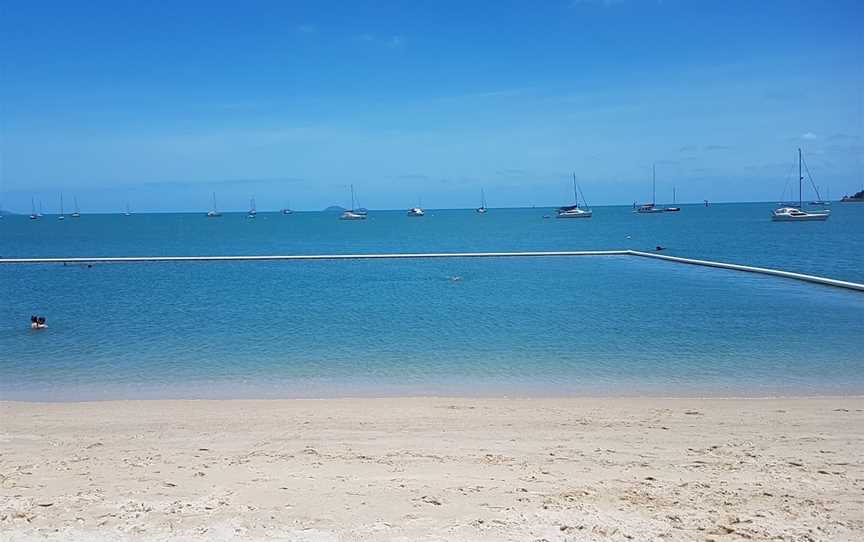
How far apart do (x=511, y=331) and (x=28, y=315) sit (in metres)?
13.6

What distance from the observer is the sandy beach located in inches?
193

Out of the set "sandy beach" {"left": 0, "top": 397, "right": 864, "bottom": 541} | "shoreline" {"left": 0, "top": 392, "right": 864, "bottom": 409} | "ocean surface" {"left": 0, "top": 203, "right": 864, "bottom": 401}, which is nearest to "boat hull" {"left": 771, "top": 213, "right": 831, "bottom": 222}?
"ocean surface" {"left": 0, "top": 203, "right": 864, "bottom": 401}

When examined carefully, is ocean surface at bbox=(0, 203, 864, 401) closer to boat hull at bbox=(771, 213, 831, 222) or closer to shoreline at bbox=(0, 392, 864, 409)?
shoreline at bbox=(0, 392, 864, 409)

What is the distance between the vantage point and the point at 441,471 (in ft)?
20.1

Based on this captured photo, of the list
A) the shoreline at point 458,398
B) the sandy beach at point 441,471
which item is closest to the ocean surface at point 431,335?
the shoreline at point 458,398

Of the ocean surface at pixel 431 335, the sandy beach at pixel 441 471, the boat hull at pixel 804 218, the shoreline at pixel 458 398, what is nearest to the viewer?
the sandy beach at pixel 441 471

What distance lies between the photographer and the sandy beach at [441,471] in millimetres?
4895

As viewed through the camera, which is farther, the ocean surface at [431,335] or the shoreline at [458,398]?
the ocean surface at [431,335]

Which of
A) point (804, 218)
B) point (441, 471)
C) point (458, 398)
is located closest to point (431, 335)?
point (458, 398)

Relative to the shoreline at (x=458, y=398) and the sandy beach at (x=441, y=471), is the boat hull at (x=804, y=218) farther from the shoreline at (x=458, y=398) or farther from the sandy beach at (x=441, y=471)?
the sandy beach at (x=441, y=471)

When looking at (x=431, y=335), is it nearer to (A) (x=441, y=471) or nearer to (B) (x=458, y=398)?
(B) (x=458, y=398)

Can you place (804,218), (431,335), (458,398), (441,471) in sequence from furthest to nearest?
1. (804,218)
2. (431,335)
3. (458,398)
4. (441,471)

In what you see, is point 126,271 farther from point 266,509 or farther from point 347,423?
point 266,509

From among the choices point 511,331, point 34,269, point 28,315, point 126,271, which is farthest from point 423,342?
point 34,269
